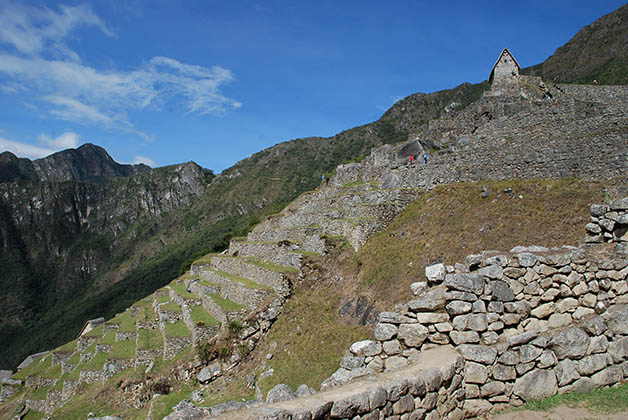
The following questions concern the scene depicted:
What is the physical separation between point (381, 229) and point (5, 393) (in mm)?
37653

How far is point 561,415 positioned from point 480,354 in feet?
3.57

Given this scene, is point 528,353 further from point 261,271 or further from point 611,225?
point 261,271

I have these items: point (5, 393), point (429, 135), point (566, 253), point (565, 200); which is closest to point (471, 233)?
point (565, 200)

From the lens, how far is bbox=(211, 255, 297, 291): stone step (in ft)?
46.7

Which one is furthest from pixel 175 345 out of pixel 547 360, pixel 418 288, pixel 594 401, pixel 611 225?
pixel 611 225

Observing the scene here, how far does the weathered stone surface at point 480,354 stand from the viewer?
487 centimetres

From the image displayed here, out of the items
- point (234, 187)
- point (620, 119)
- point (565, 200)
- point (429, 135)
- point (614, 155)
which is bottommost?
point (565, 200)

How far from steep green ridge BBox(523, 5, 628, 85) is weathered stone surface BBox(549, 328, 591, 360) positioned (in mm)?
49666

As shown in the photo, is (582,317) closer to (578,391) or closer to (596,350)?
(596,350)

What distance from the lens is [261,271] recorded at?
623 inches

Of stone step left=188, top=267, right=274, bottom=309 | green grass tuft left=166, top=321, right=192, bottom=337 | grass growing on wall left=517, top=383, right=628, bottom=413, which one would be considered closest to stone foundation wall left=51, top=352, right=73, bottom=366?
stone step left=188, top=267, right=274, bottom=309

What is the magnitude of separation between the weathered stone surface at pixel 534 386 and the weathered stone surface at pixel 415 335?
1.32 meters

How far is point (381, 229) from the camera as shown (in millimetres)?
14102

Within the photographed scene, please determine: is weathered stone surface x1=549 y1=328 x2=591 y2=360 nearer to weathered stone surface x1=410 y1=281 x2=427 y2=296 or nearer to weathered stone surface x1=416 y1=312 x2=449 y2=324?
weathered stone surface x1=416 y1=312 x2=449 y2=324
